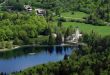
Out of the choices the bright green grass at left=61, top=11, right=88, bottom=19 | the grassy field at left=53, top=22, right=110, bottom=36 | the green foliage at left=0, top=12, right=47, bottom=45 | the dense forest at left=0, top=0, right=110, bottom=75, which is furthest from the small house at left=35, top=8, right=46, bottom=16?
the grassy field at left=53, top=22, right=110, bottom=36

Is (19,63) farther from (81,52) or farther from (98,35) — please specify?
(98,35)

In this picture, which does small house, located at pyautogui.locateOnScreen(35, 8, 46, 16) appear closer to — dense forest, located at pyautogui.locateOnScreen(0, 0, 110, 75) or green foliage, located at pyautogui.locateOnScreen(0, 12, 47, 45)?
dense forest, located at pyautogui.locateOnScreen(0, 0, 110, 75)

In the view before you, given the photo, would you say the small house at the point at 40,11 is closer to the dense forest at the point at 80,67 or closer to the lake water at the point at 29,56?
the lake water at the point at 29,56

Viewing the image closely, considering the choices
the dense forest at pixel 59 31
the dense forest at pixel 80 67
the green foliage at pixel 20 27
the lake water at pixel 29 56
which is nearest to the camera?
the dense forest at pixel 80 67

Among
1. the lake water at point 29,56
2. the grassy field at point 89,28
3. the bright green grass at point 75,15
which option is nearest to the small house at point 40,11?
the bright green grass at point 75,15

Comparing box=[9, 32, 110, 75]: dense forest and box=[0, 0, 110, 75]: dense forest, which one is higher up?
box=[9, 32, 110, 75]: dense forest

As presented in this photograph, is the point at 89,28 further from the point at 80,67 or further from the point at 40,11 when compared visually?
the point at 80,67

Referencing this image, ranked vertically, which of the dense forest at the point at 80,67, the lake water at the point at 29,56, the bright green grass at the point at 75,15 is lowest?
the lake water at the point at 29,56

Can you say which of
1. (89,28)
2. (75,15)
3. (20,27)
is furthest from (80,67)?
(75,15)
